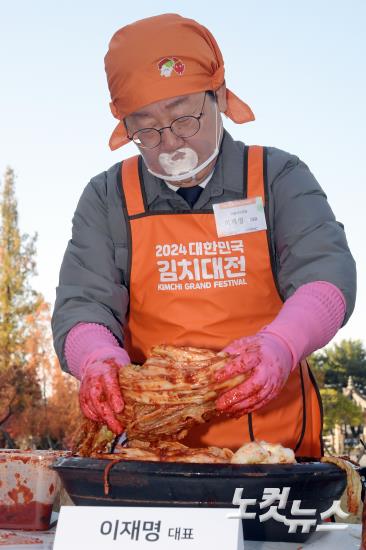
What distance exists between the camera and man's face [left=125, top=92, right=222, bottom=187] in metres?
3.33

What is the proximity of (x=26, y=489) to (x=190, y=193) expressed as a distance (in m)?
1.41

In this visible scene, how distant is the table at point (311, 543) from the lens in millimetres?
2432

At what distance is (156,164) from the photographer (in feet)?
11.2

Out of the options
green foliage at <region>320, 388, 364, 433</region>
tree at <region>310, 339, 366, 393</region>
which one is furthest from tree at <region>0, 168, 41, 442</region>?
tree at <region>310, 339, 366, 393</region>

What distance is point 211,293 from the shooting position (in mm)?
3418

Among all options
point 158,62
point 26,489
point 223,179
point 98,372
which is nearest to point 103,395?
point 98,372

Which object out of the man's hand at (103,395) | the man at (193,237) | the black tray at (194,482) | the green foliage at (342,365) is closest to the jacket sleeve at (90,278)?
the man at (193,237)

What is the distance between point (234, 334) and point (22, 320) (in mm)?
41882

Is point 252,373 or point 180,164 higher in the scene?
point 180,164

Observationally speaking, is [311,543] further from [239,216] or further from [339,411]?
[339,411]

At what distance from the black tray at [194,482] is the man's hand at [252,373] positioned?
29 cm

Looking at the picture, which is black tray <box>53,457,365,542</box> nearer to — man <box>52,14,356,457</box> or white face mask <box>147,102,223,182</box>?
man <box>52,14,356,457</box>

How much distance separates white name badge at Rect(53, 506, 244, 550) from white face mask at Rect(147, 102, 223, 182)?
63.0 inches

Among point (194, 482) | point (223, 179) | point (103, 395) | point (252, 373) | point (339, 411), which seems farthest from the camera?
point (339, 411)
